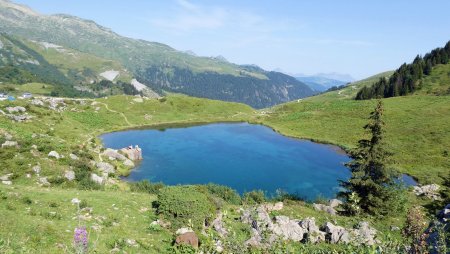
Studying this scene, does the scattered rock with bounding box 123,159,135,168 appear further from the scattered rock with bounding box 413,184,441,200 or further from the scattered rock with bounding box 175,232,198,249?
the scattered rock with bounding box 413,184,441,200

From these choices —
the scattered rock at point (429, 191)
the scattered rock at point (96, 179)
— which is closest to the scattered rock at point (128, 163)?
the scattered rock at point (96, 179)

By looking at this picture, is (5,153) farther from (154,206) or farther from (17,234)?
(17,234)

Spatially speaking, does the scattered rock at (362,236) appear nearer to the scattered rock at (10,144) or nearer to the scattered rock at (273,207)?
the scattered rock at (273,207)

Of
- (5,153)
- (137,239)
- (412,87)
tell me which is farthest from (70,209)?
Answer: (412,87)

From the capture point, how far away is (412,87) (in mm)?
151750

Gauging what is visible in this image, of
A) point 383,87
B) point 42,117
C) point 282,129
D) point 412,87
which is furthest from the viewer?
point 383,87

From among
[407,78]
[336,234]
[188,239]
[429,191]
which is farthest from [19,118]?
[407,78]

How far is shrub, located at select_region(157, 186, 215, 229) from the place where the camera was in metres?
25.7

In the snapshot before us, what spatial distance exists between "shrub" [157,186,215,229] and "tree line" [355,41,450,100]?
146937 mm

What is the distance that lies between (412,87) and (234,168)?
391ft

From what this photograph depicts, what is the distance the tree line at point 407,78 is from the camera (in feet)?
504

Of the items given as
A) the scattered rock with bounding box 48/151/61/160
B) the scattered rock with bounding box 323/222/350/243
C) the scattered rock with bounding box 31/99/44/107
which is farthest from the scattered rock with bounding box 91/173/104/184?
the scattered rock with bounding box 31/99/44/107

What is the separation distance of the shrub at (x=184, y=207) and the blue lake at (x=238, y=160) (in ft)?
94.4

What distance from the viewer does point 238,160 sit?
76.8m
